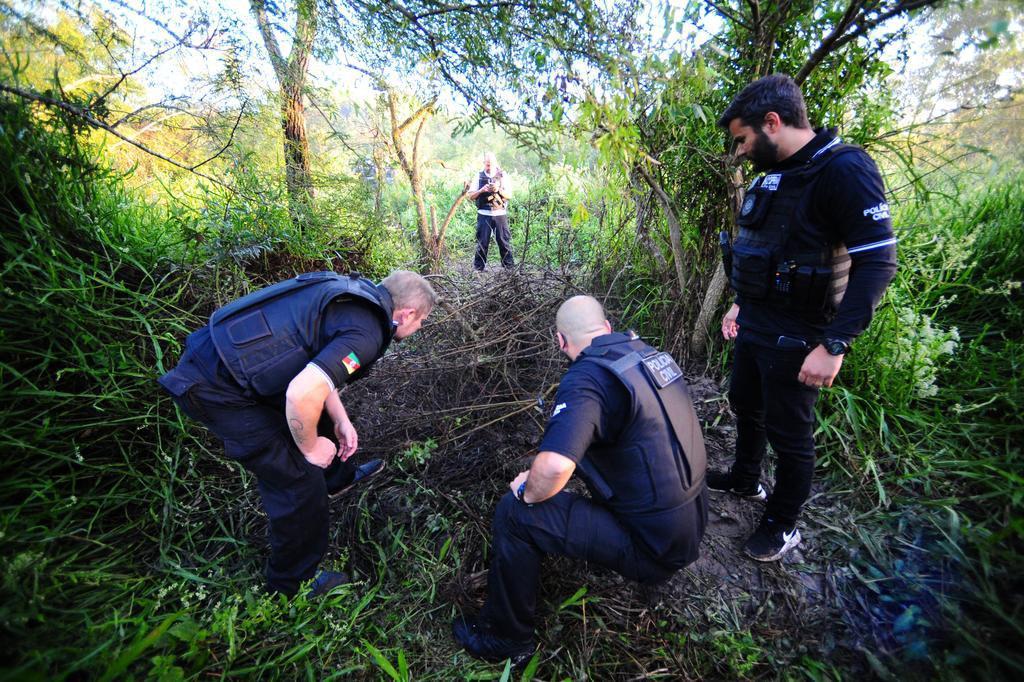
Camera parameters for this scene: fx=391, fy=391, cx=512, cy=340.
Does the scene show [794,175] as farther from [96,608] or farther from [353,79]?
[353,79]

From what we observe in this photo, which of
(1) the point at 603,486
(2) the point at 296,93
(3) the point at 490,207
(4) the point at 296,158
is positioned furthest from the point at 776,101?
(3) the point at 490,207

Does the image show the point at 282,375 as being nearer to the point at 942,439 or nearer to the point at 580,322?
the point at 580,322

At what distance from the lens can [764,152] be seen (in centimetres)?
174

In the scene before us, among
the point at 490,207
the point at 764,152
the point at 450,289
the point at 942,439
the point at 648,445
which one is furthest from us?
the point at 490,207

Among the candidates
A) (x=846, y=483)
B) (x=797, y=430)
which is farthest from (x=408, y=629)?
(x=846, y=483)

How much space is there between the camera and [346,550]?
6.93 feet

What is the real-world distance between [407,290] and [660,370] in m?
1.21

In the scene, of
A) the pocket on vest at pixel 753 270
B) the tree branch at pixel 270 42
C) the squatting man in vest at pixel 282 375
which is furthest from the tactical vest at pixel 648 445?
the tree branch at pixel 270 42

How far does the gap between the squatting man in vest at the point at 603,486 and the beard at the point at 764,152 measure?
1.03 meters

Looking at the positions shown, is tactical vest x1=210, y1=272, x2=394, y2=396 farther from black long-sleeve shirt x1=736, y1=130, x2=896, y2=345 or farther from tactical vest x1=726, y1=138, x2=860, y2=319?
black long-sleeve shirt x1=736, y1=130, x2=896, y2=345

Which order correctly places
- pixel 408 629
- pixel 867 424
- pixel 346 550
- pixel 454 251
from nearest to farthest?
pixel 408 629, pixel 346 550, pixel 867 424, pixel 454 251

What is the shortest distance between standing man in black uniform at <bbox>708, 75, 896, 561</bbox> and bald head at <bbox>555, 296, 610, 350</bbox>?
0.75 metres

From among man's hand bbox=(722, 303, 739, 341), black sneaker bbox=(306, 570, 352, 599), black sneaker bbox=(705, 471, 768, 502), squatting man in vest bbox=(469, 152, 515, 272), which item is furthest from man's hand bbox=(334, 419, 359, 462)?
squatting man in vest bbox=(469, 152, 515, 272)

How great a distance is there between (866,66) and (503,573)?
352cm
